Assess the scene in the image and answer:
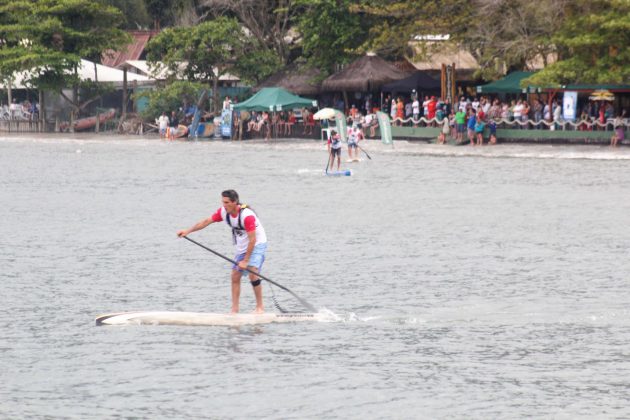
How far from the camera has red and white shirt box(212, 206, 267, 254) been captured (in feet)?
51.2

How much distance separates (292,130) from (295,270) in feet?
132

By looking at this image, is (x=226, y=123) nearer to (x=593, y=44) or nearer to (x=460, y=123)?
(x=460, y=123)

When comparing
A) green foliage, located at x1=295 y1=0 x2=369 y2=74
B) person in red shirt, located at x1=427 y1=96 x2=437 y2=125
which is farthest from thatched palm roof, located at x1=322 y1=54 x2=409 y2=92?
person in red shirt, located at x1=427 y1=96 x2=437 y2=125

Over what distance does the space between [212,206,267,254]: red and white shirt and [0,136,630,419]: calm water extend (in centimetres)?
105

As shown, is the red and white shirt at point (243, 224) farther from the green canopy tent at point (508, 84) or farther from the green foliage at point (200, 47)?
the green foliage at point (200, 47)

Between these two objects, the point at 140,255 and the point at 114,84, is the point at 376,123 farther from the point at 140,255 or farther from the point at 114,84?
the point at 140,255

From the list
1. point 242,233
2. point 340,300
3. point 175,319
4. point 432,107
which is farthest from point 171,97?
point 242,233

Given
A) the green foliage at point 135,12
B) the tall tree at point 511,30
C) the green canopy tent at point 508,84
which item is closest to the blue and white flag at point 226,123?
the tall tree at point 511,30

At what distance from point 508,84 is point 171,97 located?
1676cm

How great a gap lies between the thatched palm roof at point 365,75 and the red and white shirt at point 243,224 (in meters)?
40.7

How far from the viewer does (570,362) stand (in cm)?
1416

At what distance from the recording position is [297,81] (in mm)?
60812

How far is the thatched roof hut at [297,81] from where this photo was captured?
198ft

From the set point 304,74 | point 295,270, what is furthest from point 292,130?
point 295,270
